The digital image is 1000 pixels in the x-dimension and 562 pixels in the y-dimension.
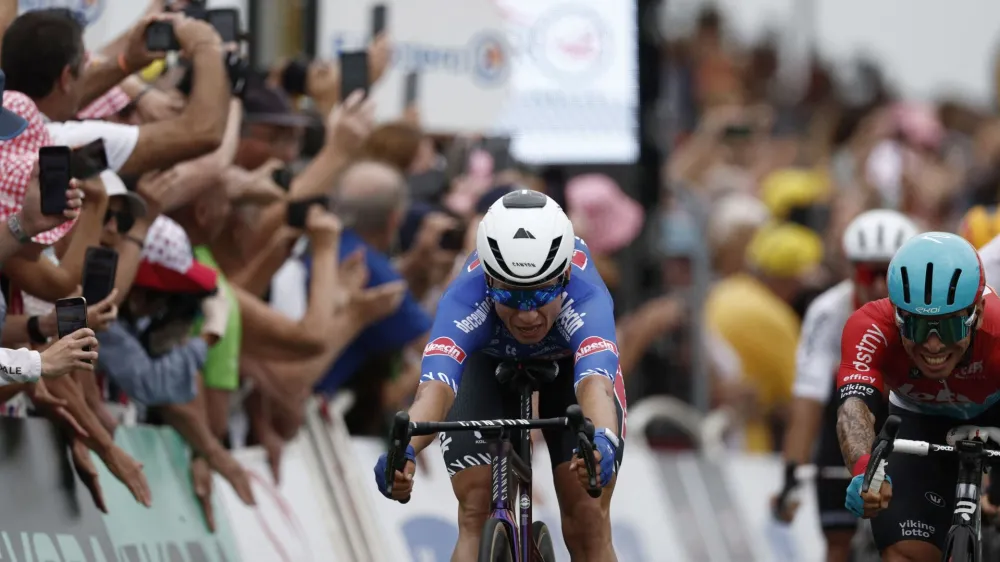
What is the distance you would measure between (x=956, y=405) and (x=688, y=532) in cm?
736

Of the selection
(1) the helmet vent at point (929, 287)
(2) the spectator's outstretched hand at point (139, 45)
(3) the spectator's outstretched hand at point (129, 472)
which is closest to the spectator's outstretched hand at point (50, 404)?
(3) the spectator's outstretched hand at point (129, 472)

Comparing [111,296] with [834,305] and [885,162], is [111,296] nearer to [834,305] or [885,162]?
[834,305]

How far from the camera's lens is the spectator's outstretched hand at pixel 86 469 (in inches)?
350

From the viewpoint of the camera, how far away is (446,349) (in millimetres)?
8383

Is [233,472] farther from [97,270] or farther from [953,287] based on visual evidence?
[953,287]

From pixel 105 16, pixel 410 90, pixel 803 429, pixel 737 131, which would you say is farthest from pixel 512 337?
pixel 737 131

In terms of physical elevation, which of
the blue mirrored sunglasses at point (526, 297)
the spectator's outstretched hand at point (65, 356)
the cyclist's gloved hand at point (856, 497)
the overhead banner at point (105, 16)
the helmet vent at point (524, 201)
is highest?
the overhead banner at point (105, 16)

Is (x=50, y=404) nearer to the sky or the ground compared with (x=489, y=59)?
nearer to the ground

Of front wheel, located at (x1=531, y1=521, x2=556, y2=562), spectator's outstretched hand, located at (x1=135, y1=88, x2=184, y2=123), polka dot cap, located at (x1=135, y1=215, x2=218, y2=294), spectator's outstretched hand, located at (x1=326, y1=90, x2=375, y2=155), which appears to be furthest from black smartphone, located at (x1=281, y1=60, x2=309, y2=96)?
front wheel, located at (x1=531, y1=521, x2=556, y2=562)

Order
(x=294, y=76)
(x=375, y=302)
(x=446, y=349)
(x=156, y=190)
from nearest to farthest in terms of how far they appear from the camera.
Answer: (x=446, y=349)
(x=156, y=190)
(x=375, y=302)
(x=294, y=76)

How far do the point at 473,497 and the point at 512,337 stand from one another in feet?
2.31

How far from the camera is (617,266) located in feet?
54.6

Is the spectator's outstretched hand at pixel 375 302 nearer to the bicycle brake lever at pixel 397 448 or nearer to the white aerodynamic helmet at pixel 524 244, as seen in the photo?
the white aerodynamic helmet at pixel 524 244

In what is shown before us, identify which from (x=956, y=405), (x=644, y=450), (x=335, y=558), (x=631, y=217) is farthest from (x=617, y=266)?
(x=956, y=405)
